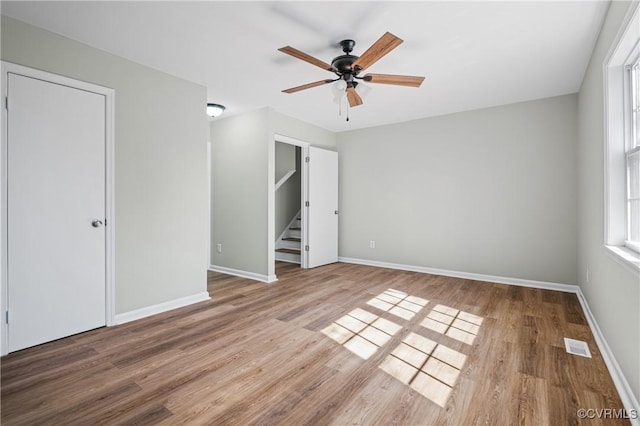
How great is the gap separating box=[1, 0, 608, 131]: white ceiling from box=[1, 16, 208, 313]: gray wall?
15cm

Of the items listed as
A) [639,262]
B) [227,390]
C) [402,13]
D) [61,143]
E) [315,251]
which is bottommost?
[227,390]

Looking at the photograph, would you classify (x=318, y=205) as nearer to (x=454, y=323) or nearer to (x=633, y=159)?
(x=454, y=323)

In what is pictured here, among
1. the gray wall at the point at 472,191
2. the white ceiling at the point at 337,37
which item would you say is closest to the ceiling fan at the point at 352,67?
the white ceiling at the point at 337,37

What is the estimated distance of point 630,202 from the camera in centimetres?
216

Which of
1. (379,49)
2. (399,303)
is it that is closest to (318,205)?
(399,303)

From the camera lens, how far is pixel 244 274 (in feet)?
15.3

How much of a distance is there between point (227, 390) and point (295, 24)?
2581mm

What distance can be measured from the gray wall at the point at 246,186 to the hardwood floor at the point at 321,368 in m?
1.22

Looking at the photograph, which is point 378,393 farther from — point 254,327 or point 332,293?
point 332,293

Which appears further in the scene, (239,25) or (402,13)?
(239,25)

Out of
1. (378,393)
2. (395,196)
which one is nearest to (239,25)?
(378,393)

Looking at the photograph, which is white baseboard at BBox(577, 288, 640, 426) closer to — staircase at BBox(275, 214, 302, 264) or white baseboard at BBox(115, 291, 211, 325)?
white baseboard at BBox(115, 291, 211, 325)

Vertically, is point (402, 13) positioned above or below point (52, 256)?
above

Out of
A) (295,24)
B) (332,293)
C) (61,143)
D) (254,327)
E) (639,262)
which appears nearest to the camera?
(639,262)
